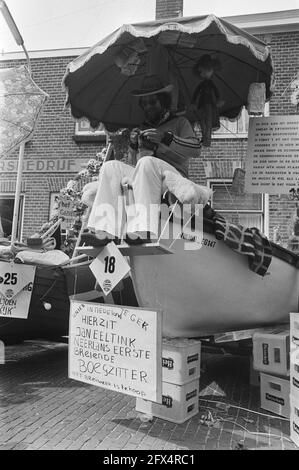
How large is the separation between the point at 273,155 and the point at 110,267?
2.00 m

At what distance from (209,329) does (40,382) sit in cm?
188

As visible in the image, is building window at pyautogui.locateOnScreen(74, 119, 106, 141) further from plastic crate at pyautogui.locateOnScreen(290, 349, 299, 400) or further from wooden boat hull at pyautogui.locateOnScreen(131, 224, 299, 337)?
plastic crate at pyautogui.locateOnScreen(290, 349, 299, 400)

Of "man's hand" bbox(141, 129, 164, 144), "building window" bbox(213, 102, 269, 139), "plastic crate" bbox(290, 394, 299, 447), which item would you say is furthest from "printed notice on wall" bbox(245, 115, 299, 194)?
"building window" bbox(213, 102, 269, 139)

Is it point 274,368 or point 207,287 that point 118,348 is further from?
point 274,368

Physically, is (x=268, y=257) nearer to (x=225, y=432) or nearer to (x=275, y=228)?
(x=225, y=432)

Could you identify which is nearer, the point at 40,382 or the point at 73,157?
the point at 40,382

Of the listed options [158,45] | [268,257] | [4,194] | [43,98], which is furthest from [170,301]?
[4,194]

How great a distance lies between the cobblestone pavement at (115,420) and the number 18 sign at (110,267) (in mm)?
963

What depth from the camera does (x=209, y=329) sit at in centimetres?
338

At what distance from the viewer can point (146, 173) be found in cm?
286

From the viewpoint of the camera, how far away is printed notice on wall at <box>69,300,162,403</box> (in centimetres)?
262

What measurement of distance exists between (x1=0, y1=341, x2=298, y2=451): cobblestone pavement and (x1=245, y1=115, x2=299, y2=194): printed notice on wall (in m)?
1.92

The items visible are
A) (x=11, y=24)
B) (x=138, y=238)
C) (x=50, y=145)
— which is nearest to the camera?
(x=138, y=238)

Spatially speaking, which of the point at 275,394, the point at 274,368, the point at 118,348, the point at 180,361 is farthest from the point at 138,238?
the point at 275,394
